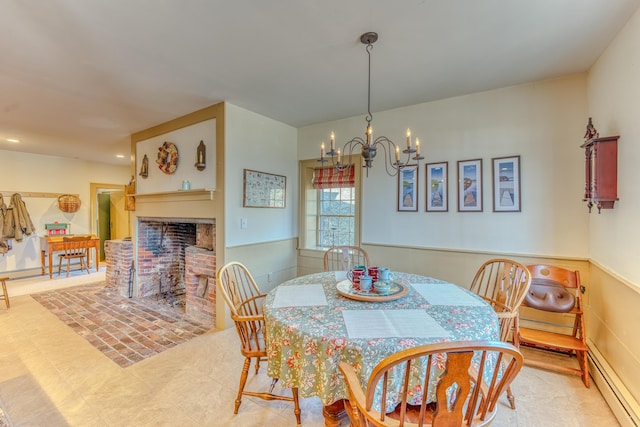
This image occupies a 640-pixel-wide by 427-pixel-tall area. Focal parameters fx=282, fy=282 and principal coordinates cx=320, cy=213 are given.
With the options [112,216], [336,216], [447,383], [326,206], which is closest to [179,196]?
[326,206]

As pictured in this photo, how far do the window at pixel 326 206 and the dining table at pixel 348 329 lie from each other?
1968 mm

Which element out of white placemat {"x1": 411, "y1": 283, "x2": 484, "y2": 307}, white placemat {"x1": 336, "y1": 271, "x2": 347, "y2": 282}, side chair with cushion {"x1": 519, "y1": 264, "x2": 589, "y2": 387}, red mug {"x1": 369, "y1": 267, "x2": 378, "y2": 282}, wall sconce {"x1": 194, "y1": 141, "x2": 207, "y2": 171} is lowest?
side chair with cushion {"x1": 519, "y1": 264, "x2": 589, "y2": 387}

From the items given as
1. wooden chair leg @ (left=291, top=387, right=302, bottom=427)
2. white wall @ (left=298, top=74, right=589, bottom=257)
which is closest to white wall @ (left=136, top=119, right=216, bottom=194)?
white wall @ (left=298, top=74, right=589, bottom=257)

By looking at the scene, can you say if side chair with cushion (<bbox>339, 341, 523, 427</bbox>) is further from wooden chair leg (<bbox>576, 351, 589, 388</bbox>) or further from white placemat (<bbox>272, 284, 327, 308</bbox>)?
wooden chair leg (<bbox>576, 351, 589, 388</bbox>)

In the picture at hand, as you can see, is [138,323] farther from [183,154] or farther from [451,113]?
[451,113]

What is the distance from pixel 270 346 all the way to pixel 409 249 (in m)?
2.20

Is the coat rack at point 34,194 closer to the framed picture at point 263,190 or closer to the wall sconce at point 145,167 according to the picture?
the wall sconce at point 145,167

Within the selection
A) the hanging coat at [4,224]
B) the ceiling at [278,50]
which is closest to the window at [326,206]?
the ceiling at [278,50]

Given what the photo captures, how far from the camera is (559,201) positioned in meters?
2.53

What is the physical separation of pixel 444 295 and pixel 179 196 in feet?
10.4

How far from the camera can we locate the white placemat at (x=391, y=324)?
1.31 meters

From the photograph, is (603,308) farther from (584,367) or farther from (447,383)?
(447,383)

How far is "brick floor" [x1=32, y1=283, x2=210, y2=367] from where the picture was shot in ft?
8.80

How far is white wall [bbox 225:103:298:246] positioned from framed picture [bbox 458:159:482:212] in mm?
2157
